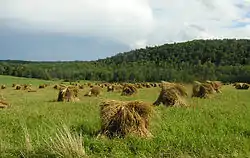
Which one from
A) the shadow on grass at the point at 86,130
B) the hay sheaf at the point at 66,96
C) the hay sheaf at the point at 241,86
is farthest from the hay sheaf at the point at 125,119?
the hay sheaf at the point at 241,86

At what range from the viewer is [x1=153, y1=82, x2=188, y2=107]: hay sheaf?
2055cm

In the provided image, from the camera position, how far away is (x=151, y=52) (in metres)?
141

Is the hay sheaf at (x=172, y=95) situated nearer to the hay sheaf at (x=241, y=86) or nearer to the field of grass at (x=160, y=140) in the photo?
the field of grass at (x=160, y=140)

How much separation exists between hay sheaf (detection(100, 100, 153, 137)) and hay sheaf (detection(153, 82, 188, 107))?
7846mm

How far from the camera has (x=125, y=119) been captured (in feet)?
39.4

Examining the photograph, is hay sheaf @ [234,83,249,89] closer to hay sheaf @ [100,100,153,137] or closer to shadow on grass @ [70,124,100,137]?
shadow on grass @ [70,124,100,137]

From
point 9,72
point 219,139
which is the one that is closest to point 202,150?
point 219,139

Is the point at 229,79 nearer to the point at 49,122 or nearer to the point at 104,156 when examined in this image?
the point at 49,122

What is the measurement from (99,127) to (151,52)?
129 m

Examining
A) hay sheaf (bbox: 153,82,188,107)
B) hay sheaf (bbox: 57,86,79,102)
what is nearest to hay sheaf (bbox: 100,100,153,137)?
hay sheaf (bbox: 153,82,188,107)

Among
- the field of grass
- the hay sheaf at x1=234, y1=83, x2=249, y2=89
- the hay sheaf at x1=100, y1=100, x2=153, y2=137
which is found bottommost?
the field of grass

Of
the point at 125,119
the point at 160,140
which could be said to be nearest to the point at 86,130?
the point at 125,119

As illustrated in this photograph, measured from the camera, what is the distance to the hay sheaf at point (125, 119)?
1189 cm

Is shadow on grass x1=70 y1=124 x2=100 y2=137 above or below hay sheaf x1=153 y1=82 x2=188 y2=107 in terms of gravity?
below
